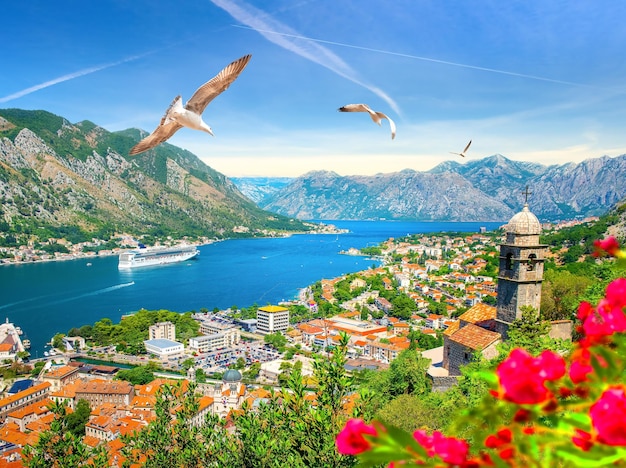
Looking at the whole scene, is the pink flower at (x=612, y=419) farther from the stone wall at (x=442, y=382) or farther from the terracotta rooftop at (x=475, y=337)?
the stone wall at (x=442, y=382)


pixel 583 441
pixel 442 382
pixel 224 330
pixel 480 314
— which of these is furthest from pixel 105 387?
pixel 583 441

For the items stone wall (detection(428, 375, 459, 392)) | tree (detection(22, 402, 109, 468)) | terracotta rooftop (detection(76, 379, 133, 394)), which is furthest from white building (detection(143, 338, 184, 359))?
tree (detection(22, 402, 109, 468))

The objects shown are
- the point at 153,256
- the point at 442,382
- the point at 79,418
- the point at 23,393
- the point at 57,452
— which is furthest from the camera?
the point at 153,256

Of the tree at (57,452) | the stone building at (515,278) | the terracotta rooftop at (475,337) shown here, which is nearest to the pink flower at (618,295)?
the tree at (57,452)

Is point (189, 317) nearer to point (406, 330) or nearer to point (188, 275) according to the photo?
point (406, 330)

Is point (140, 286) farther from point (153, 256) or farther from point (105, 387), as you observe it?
point (105, 387)

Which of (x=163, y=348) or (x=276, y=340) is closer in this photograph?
(x=163, y=348)

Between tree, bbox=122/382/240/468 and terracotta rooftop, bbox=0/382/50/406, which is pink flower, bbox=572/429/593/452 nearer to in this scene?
tree, bbox=122/382/240/468

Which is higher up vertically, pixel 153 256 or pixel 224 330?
pixel 153 256
